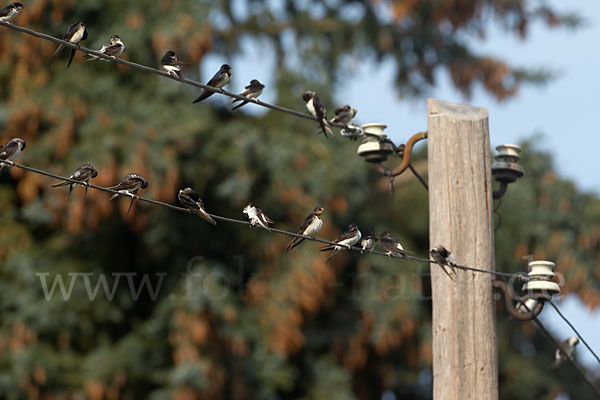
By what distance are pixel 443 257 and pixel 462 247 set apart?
283mm

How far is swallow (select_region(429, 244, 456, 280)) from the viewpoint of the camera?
6.32 metres

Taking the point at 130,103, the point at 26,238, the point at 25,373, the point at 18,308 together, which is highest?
the point at 130,103

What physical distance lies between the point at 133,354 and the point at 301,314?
7.57 feet

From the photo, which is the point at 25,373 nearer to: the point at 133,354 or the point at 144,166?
the point at 133,354

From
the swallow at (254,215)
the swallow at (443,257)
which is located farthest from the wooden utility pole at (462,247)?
the swallow at (254,215)

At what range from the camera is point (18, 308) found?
12992 millimetres

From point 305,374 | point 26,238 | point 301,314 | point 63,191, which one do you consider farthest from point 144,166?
point 305,374

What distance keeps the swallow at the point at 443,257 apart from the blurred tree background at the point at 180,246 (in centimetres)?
670

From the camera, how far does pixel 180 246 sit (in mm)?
13984

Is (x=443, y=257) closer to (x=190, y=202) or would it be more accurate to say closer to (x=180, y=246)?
(x=190, y=202)

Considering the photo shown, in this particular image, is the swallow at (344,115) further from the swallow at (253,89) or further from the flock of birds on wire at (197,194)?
the swallow at (253,89)

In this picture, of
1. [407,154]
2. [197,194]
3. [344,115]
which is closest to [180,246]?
[344,115]

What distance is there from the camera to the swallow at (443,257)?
6.32 meters

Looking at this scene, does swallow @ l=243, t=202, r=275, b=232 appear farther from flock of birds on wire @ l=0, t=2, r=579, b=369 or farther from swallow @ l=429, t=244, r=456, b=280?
swallow @ l=429, t=244, r=456, b=280
